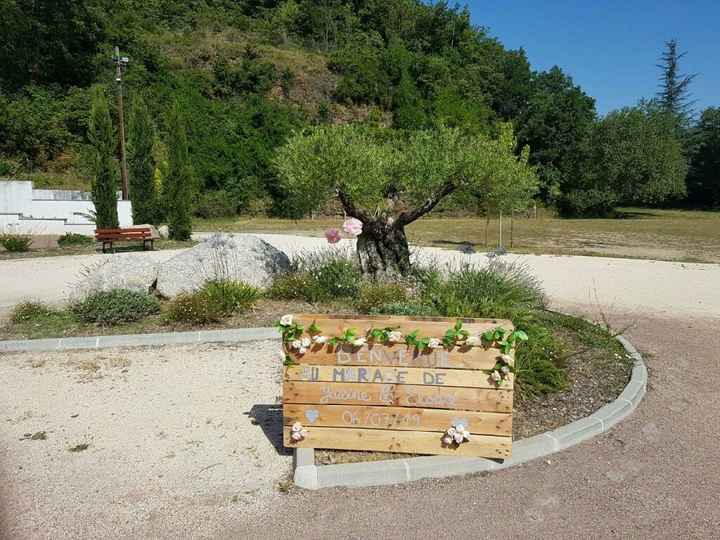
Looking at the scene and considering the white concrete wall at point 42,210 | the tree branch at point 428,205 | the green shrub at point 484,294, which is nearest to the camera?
the green shrub at point 484,294

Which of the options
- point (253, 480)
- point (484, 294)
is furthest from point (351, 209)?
point (253, 480)

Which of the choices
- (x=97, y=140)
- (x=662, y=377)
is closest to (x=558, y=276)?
(x=662, y=377)

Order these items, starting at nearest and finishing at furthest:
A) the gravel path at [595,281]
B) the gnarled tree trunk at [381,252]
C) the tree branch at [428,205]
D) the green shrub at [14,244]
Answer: the tree branch at [428,205] < the gnarled tree trunk at [381,252] < the gravel path at [595,281] < the green shrub at [14,244]

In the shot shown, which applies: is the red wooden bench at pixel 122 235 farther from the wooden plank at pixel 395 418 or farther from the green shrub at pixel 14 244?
the wooden plank at pixel 395 418

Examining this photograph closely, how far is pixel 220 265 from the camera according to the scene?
7.64m

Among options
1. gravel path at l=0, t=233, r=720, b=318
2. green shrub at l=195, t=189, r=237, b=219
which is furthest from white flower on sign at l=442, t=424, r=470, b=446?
green shrub at l=195, t=189, r=237, b=219

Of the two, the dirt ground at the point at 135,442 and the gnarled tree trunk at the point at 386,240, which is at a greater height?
the gnarled tree trunk at the point at 386,240

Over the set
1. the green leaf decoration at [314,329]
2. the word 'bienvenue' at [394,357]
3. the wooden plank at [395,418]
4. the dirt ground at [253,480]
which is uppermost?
the green leaf decoration at [314,329]

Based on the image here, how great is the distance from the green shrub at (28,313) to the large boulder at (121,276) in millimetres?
418

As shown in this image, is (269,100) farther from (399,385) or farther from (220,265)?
(399,385)

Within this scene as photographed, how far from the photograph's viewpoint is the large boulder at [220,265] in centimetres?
751

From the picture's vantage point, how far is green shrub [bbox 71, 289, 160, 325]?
6336 millimetres

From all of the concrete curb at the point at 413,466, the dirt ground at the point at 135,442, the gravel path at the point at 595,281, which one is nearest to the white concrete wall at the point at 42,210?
the gravel path at the point at 595,281

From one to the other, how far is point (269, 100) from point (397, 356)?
36.7 meters
